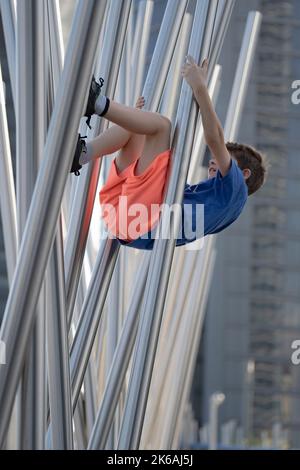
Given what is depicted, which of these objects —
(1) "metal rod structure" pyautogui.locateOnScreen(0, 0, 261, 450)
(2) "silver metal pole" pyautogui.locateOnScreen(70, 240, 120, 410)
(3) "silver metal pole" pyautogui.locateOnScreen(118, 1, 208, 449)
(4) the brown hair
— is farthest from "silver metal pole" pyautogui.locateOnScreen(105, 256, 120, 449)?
(3) "silver metal pole" pyautogui.locateOnScreen(118, 1, 208, 449)

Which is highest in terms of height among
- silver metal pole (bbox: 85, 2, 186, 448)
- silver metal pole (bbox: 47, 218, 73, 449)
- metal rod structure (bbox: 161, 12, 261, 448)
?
metal rod structure (bbox: 161, 12, 261, 448)

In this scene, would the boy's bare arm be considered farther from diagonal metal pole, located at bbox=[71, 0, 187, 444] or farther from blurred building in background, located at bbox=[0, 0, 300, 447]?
blurred building in background, located at bbox=[0, 0, 300, 447]

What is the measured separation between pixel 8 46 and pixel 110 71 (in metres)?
0.93

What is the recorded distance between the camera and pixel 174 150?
6793 millimetres

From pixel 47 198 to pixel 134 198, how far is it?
4.27 ft

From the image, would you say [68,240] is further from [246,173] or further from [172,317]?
[172,317]

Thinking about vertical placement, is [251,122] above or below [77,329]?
above

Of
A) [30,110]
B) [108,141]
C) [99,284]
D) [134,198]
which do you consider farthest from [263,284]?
[30,110]

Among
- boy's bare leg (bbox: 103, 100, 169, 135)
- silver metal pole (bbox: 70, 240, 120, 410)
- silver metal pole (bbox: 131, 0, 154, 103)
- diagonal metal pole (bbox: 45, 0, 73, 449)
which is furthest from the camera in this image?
silver metal pole (bbox: 131, 0, 154, 103)

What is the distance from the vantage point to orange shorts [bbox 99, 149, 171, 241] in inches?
268

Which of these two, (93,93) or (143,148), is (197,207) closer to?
(143,148)

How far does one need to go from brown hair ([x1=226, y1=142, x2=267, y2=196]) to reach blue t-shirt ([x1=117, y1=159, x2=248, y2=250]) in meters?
0.23

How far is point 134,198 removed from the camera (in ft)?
22.8
